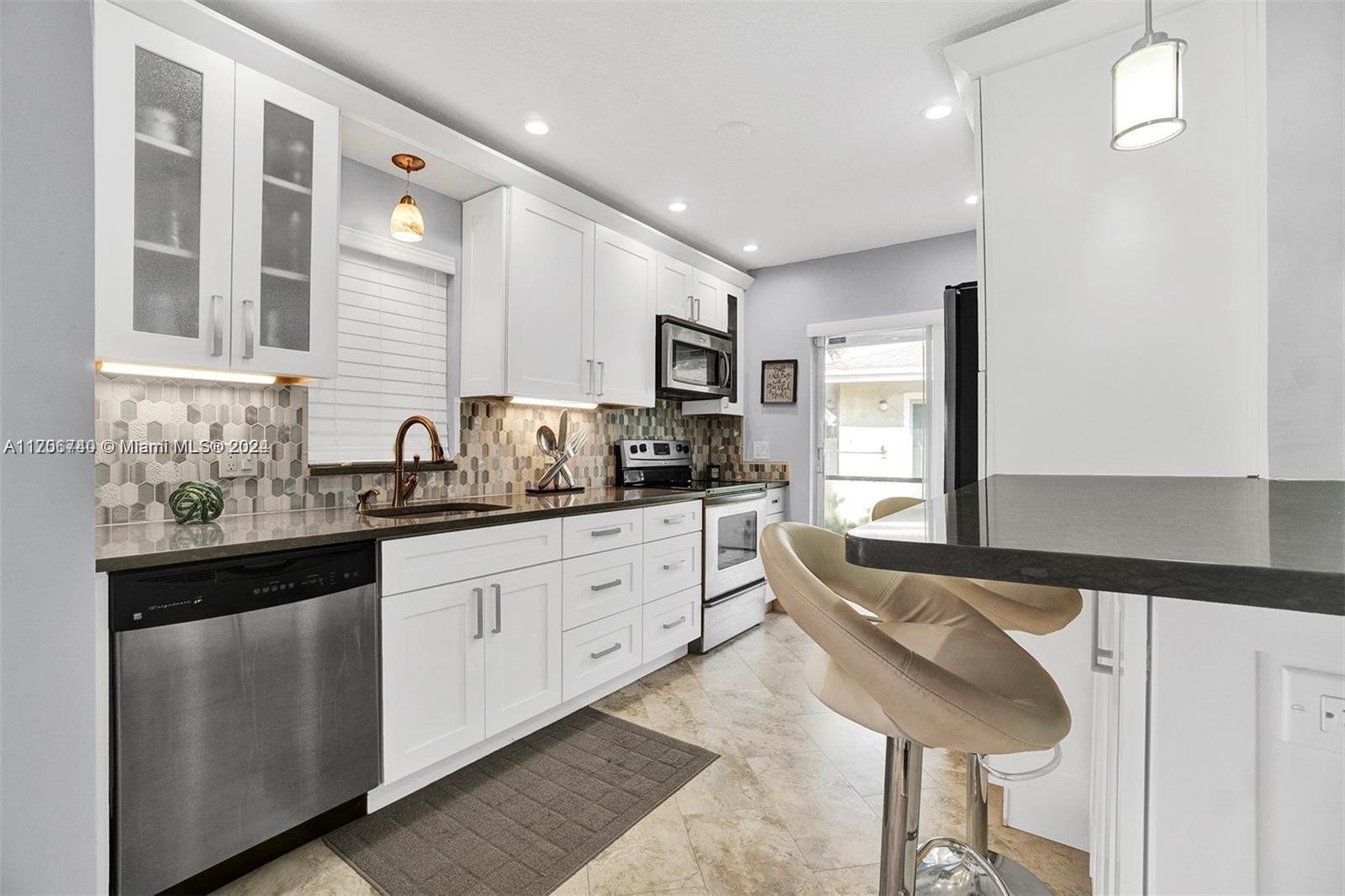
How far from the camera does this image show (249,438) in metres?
2.07

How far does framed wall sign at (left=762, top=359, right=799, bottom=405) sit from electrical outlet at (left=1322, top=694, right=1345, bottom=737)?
3856mm

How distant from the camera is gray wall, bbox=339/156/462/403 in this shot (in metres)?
2.41

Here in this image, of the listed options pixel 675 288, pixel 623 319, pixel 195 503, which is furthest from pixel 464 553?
pixel 675 288

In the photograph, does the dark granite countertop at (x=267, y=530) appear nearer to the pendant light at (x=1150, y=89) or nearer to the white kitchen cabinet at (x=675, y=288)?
the white kitchen cabinet at (x=675, y=288)

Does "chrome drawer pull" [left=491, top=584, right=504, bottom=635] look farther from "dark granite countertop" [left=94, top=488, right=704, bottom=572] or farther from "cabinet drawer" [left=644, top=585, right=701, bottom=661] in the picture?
"cabinet drawer" [left=644, top=585, right=701, bottom=661]

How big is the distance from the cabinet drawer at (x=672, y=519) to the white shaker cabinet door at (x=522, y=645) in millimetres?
637

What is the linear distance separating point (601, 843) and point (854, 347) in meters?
3.43

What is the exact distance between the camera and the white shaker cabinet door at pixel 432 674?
1.85 m

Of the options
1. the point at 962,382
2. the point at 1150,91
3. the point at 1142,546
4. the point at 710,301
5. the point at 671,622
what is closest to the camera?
Result: the point at 1142,546

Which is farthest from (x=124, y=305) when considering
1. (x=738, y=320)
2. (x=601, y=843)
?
(x=738, y=320)

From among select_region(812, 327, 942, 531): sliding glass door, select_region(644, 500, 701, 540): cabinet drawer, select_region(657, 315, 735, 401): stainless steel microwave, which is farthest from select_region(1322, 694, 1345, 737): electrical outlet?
select_region(812, 327, 942, 531): sliding glass door

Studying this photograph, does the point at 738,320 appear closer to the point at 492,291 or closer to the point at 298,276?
the point at 492,291

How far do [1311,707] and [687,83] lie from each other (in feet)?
7.65

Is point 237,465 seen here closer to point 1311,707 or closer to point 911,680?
point 911,680
